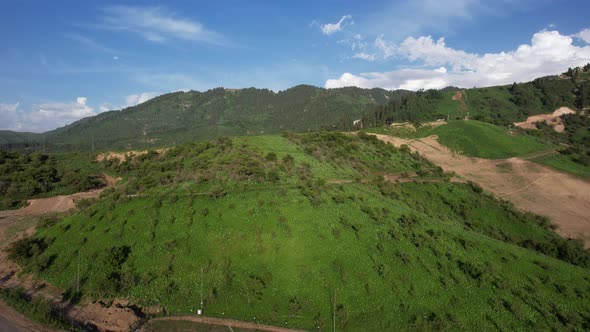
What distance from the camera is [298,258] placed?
29.8 metres

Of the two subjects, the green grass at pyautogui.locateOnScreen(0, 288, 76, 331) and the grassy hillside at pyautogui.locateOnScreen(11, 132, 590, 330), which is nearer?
the green grass at pyautogui.locateOnScreen(0, 288, 76, 331)

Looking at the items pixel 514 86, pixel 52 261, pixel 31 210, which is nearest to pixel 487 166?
pixel 52 261

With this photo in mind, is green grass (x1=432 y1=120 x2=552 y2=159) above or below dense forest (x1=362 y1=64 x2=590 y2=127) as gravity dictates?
below

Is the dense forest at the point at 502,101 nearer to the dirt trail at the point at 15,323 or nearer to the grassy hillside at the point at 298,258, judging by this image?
the grassy hillside at the point at 298,258

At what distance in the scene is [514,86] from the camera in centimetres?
14562

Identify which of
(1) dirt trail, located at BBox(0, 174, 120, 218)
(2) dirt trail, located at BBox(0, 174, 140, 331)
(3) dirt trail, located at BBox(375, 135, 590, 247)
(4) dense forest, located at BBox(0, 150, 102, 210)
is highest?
(4) dense forest, located at BBox(0, 150, 102, 210)

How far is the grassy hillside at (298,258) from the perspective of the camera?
26.0m

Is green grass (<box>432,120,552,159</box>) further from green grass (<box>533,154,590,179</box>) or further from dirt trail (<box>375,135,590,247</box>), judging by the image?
green grass (<box>533,154,590,179</box>)

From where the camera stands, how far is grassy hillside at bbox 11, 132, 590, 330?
2605 centimetres

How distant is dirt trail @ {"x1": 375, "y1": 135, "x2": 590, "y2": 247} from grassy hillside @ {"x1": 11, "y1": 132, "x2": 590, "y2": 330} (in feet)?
32.0

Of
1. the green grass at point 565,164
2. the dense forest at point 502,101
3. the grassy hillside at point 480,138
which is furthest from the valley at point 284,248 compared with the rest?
the dense forest at point 502,101

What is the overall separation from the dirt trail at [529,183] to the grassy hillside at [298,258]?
384 inches

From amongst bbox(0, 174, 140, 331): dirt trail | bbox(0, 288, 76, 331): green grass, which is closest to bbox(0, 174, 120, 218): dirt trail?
bbox(0, 174, 140, 331): dirt trail

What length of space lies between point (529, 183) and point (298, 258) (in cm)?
5392
